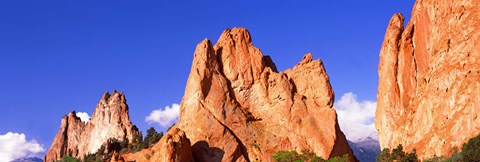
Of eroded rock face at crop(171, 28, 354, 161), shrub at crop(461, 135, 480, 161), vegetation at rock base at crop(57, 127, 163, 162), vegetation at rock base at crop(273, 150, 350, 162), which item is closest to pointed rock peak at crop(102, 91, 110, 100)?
vegetation at rock base at crop(57, 127, 163, 162)

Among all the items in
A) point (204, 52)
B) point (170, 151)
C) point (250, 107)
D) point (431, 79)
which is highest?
point (204, 52)

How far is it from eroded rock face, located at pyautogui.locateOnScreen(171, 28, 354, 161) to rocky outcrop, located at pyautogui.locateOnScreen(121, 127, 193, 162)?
4.80 meters

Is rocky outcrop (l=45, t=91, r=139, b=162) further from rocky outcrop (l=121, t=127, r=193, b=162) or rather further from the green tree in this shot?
rocky outcrop (l=121, t=127, r=193, b=162)

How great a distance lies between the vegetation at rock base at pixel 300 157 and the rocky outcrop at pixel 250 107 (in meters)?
3.44

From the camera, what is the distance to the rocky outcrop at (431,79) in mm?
103188

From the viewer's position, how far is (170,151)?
94375 mm

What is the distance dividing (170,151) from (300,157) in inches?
833

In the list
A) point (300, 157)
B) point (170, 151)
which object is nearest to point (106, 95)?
point (170, 151)

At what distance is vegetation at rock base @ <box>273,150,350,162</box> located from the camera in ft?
326

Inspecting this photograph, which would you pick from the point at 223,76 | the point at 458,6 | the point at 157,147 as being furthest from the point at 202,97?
the point at 458,6

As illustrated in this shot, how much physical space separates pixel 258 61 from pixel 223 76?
8.62 m

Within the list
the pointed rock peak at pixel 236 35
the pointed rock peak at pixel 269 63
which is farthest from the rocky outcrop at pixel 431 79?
the pointed rock peak at pixel 236 35

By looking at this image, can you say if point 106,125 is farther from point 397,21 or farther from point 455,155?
point 455,155

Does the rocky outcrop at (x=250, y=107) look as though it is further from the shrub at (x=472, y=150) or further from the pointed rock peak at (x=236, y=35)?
the shrub at (x=472, y=150)
